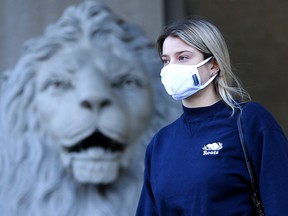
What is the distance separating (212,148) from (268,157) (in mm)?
144

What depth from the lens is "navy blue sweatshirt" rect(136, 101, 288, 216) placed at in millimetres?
2086

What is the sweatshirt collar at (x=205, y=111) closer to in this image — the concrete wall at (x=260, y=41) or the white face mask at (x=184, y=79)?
the white face mask at (x=184, y=79)

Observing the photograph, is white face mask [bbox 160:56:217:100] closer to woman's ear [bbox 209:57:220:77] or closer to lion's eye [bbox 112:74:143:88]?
woman's ear [bbox 209:57:220:77]

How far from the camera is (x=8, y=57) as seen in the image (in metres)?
5.60

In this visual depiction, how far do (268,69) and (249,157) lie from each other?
193 inches

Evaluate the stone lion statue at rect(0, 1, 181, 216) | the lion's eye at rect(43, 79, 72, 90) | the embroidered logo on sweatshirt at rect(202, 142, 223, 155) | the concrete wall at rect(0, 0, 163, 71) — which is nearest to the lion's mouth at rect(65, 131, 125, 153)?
the stone lion statue at rect(0, 1, 181, 216)

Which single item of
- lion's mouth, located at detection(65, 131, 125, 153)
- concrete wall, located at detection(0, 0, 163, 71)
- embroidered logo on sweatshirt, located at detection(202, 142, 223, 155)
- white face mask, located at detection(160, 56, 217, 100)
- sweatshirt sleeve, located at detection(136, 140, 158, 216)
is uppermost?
concrete wall, located at detection(0, 0, 163, 71)

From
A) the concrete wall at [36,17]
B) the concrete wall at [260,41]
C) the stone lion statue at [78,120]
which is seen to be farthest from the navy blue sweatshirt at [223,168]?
the concrete wall at [260,41]

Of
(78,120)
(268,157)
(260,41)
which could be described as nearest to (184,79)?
(268,157)

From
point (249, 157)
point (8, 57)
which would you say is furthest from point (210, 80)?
point (8, 57)

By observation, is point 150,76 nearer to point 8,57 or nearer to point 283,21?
point 8,57

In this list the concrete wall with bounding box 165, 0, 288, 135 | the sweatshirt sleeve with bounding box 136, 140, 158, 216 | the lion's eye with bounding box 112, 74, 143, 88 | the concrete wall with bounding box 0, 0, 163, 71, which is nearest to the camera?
the sweatshirt sleeve with bounding box 136, 140, 158, 216

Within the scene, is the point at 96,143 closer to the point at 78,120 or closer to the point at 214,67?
the point at 78,120

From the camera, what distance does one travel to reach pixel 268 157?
2.09 m
